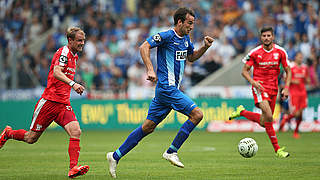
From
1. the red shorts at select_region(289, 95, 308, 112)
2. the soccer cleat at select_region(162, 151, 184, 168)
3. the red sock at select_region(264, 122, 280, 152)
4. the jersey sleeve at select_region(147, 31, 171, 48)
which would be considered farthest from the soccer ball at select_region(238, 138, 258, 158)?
the red shorts at select_region(289, 95, 308, 112)

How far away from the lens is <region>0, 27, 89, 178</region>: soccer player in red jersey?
9195 mm

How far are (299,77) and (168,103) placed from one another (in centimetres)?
1112

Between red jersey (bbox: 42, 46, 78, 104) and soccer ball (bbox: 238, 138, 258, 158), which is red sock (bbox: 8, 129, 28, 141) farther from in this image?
soccer ball (bbox: 238, 138, 258, 158)

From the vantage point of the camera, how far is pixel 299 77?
64.5ft

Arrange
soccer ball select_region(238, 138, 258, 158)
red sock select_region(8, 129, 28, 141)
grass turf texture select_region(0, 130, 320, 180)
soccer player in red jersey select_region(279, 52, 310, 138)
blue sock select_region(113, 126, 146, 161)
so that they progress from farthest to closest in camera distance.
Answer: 1. soccer player in red jersey select_region(279, 52, 310, 138)
2. soccer ball select_region(238, 138, 258, 158)
3. red sock select_region(8, 129, 28, 141)
4. blue sock select_region(113, 126, 146, 161)
5. grass turf texture select_region(0, 130, 320, 180)

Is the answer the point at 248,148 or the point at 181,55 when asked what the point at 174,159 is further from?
the point at 248,148

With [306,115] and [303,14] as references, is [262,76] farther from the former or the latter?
[303,14]

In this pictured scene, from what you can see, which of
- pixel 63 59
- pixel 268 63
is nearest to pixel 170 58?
pixel 63 59

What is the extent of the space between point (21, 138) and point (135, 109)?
40.9 feet

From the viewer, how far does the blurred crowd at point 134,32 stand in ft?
75.5

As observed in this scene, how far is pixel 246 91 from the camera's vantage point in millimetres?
22359

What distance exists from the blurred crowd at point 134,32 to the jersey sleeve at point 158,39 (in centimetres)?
1302

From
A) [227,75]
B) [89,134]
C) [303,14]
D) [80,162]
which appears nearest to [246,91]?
[227,75]

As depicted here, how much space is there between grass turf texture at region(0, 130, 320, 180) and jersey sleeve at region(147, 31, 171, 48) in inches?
80.4
